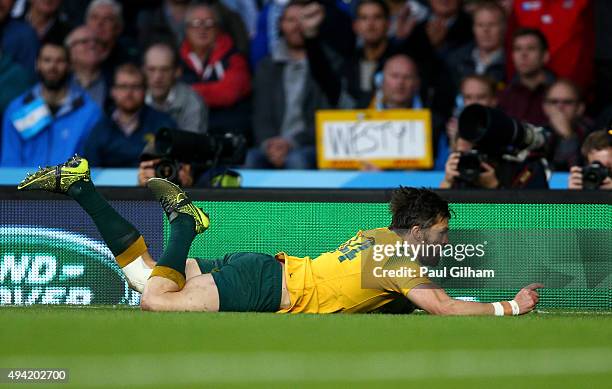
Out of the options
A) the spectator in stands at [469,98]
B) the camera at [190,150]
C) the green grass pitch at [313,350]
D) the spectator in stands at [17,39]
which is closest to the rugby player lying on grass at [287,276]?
the green grass pitch at [313,350]

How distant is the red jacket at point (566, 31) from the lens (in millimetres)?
9875

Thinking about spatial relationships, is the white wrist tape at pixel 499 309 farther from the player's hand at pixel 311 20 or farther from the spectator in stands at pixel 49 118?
the player's hand at pixel 311 20

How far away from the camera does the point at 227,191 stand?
7070 millimetres

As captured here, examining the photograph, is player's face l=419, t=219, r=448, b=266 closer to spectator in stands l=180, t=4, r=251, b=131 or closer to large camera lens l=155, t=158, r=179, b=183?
large camera lens l=155, t=158, r=179, b=183

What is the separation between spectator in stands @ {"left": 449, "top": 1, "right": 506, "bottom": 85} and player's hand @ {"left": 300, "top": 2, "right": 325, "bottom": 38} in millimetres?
1085

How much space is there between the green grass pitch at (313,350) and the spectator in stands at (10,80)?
17.4 feet

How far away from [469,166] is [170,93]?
10.8 feet

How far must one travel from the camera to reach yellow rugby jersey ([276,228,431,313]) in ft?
19.6

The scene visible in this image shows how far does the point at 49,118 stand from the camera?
9.98m

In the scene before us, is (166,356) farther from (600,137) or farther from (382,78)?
(382,78)

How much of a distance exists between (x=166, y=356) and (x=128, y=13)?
21.5 ft

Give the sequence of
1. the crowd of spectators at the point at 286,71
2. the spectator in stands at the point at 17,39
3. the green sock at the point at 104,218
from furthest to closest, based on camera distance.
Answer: the spectator in stands at the point at 17,39
the crowd of spectators at the point at 286,71
the green sock at the point at 104,218

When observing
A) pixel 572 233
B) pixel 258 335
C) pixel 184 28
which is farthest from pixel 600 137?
pixel 184 28

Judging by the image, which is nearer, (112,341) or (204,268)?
(112,341)
